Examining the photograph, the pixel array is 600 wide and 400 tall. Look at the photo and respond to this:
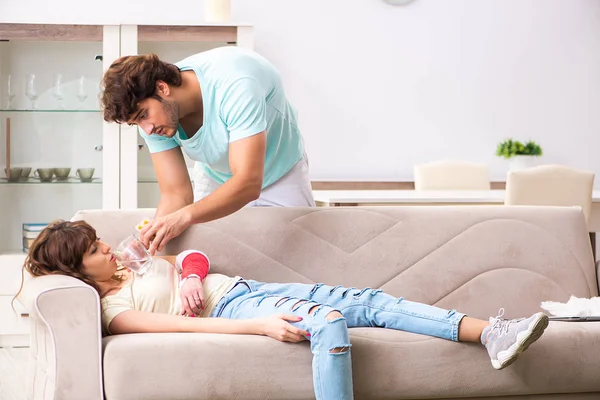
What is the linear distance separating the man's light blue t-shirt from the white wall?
2.61 m

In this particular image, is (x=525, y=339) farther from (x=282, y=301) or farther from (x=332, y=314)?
(x=282, y=301)

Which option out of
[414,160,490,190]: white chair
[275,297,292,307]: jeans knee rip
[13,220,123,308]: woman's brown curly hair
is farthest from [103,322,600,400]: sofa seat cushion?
[414,160,490,190]: white chair

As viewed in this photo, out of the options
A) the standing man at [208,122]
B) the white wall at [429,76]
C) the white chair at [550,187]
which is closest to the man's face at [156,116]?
the standing man at [208,122]

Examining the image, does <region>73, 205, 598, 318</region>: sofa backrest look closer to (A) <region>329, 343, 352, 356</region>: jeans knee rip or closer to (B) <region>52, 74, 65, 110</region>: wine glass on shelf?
(A) <region>329, 343, 352, 356</region>: jeans knee rip

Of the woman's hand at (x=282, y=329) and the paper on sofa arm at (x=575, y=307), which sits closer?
the woman's hand at (x=282, y=329)

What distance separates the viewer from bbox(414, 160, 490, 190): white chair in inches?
182

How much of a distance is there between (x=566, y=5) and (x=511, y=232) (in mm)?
3281

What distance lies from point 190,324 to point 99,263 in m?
0.30

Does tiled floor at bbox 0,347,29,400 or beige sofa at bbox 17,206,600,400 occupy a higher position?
beige sofa at bbox 17,206,600,400

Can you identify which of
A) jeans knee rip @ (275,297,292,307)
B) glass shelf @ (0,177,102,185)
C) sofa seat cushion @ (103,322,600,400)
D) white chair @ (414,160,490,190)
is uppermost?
white chair @ (414,160,490,190)

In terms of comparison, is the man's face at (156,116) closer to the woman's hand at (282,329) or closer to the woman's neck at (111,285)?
the woman's neck at (111,285)

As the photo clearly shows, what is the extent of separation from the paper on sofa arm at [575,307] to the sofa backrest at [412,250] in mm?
81

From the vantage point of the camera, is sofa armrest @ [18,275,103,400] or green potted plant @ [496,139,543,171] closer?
sofa armrest @ [18,275,103,400]

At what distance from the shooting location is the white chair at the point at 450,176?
463 cm
